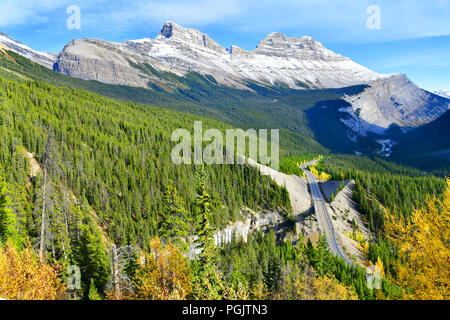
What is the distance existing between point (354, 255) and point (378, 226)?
156 feet

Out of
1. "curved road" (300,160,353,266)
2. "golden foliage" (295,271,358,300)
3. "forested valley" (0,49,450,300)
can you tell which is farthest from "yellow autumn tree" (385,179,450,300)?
"curved road" (300,160,353,266)

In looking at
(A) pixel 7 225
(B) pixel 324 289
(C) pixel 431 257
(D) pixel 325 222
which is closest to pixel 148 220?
(A) pixel 7 225

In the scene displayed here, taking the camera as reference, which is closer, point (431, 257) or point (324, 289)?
point (431, 257)

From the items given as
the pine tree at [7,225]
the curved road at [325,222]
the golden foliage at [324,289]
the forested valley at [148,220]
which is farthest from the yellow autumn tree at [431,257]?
the curved road at [325,222]

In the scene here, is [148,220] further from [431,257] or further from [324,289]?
[431,257]

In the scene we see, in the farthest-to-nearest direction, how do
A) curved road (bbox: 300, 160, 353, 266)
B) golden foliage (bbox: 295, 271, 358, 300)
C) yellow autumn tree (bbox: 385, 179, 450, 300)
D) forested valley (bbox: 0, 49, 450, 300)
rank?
1. curved road (bbox: 300, 160, 353, 266)
2. golden foliage (bbox: 295, 271, 358, 300)
3. forested valley (bbox: 0, 49, 450, 300)
4. yellow autumn tree (bbox: 385, 179, 450, 300)

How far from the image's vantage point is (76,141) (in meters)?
108

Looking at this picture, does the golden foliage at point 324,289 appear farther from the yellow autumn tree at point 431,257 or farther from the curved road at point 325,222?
the curved road at point 325,222

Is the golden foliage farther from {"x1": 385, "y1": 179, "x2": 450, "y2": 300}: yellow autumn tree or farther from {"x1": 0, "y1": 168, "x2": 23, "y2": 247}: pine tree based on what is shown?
{"x1": 0, "y1": 168, "x2": 23, "y2": 247}: pine tree

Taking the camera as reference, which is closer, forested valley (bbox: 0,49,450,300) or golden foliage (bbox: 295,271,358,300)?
forested valley (bbox: 0,49,450,300)

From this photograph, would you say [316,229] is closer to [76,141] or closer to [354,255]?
[354,255]

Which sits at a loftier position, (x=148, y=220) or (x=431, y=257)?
(x=431, y=257)

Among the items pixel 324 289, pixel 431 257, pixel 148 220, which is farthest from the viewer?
pixel 148 220
